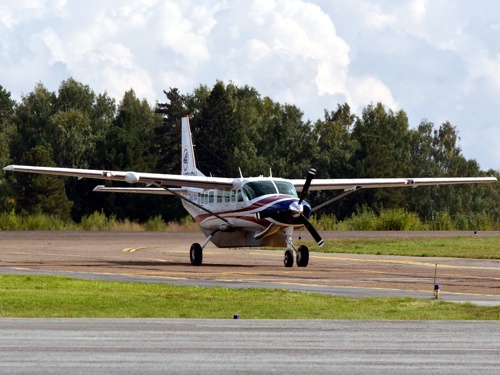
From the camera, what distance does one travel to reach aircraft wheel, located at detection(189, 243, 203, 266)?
36031mm

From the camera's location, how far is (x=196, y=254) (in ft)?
119

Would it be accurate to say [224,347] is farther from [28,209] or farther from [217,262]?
[28,209]

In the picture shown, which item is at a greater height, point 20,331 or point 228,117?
point 228,117

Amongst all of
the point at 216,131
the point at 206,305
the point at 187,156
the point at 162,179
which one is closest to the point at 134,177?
the point at 162,179

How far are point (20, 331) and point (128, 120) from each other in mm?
85748

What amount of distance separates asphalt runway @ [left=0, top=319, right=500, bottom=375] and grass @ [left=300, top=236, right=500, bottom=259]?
24.0 metres

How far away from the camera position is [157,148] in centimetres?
10569

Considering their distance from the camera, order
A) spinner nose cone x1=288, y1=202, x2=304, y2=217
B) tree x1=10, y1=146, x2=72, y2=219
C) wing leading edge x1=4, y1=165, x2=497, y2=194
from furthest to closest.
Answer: tree x1=10, y1=146, x2=72, y2=219, wing leading edge x1=4, y1=165, x2=497, y2=194, spinner nose cone x1=288, y1=202, x2=304, y2=217

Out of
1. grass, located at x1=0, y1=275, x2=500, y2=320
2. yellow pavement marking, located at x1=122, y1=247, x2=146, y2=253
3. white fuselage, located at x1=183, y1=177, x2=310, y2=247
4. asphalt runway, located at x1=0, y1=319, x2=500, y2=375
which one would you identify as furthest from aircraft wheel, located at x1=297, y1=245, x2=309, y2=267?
asphalt runway, located at x1=0, y1=319, x2=500, y2=375

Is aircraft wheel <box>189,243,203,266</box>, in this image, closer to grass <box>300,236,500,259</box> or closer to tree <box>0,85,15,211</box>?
grass <box>300,236,500,259</box>

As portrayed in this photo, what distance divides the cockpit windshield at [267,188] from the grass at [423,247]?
797 cm

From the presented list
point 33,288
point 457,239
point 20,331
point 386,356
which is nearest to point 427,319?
point 386,356

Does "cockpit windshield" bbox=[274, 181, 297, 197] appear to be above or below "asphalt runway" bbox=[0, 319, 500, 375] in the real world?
above

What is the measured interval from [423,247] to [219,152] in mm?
59710
